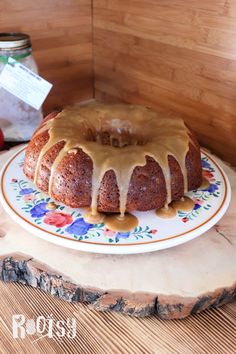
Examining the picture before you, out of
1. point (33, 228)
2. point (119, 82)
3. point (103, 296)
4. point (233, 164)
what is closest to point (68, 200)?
point (33, 228)

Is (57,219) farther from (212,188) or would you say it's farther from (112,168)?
(212,188)

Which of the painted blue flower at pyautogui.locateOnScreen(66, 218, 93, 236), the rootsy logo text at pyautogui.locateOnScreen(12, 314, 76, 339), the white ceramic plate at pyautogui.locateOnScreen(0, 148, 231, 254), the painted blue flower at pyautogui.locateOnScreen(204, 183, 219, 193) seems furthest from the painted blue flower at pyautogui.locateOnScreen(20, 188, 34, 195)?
the painted blue flower at pyautogui.locateOnScreen(204, 183, 219, 193)

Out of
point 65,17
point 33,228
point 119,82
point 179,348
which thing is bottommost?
point 179,348

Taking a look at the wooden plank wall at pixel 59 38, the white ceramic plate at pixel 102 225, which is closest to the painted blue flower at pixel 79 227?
the white ceramic plate at pixel 102 225

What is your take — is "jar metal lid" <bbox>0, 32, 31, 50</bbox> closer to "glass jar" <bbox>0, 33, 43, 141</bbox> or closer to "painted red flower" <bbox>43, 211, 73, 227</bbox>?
"glass jar" <bbox>0, 33, 43, 141</bbox>

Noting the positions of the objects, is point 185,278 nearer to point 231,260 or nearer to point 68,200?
point 231,260

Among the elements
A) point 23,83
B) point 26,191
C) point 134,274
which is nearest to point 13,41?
point 23,83
